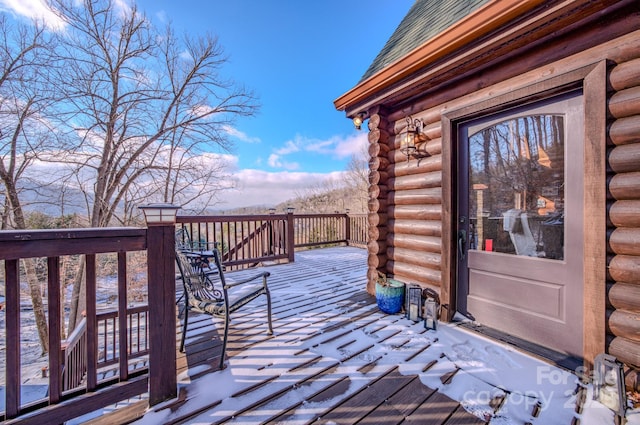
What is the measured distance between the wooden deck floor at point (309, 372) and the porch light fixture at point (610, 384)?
76 cm

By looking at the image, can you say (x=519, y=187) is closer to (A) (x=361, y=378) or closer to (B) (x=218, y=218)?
(A) (x=361, y=378)

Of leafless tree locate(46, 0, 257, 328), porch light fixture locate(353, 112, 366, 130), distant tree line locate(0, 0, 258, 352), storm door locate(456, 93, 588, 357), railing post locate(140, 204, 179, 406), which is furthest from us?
leafless tree locate(46, 0, 257, 328)

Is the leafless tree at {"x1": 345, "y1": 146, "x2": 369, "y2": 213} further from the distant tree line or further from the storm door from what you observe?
the storm door

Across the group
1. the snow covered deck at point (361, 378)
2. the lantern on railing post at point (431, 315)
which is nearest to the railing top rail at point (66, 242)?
the snow covered deck at point (361, 378)

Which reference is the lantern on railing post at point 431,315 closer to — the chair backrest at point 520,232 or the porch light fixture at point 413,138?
the chair backrest at point 520,232

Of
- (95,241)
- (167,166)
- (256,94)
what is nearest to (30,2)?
(167,166)

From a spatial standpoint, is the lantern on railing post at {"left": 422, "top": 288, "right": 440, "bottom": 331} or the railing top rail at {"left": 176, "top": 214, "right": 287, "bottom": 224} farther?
the railing top rail at {"left": 176, "top": 214, "right": 287, "bottom": 224}

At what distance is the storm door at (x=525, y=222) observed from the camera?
1.89 m

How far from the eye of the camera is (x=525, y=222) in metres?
2.19

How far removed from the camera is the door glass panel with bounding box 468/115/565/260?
201 cm

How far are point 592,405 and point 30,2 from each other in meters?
11.3

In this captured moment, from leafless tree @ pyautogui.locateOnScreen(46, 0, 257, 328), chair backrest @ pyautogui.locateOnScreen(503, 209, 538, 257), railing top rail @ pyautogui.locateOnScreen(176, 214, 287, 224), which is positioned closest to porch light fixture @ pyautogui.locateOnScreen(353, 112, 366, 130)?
chair backrest @ pyautogui.locateOnScreen(503, 209, 538, 257)

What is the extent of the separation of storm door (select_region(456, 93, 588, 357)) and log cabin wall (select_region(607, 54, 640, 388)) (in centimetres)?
17

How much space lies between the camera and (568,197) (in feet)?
6.25
